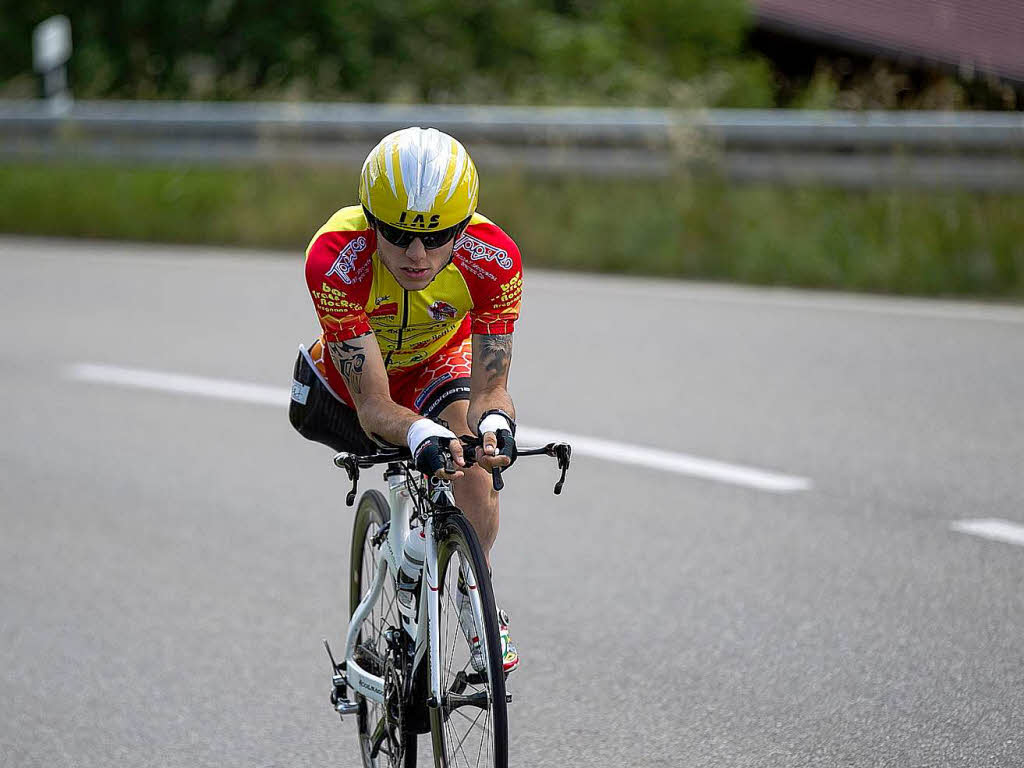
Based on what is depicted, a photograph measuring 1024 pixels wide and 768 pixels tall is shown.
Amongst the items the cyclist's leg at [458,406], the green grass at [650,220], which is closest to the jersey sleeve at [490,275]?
the cyclist's leg at [458,406]

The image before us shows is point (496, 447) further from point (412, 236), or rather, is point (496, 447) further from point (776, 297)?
point (776, 297)

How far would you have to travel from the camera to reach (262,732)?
15.1ft

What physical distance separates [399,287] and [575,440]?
401 centimetres

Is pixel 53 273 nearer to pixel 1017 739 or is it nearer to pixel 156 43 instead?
pixel 1017 739

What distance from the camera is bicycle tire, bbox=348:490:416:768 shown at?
4.07m

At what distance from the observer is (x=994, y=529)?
621 centimetres

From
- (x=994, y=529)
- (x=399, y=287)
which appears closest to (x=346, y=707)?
(x=399, y=287)

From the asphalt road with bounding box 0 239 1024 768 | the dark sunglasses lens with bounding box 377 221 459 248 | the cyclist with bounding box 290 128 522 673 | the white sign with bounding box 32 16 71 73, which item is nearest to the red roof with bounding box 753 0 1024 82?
the white sign with bounding box 32 16 71 73

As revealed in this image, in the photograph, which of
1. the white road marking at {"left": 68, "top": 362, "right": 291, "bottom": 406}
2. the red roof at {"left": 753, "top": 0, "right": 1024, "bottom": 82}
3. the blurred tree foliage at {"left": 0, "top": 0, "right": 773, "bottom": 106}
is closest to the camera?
the white road marking at {"left": 68, "top": 362, "right": 291, "bottom": 406}

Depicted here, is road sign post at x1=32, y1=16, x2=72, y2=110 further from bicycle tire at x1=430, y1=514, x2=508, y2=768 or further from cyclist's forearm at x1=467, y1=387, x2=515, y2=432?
bicycle tire at x1=430, y1=514, x2=508, y2=768

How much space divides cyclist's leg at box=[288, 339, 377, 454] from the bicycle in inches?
7.8

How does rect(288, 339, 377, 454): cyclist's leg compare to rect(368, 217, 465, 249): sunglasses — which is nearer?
rect(368, 217, 465, 249): sunglasses

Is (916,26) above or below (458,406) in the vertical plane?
below

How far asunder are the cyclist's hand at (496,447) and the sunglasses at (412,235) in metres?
0.46
